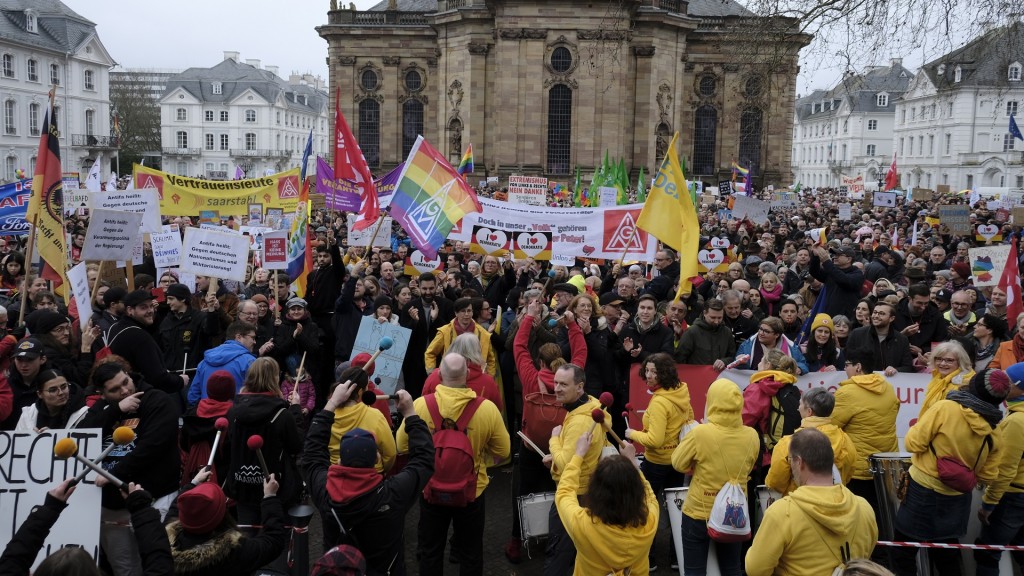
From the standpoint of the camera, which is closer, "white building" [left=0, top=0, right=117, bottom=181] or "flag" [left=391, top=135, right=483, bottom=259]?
"flag" [left=391, top=135, right=483, bottom=259]

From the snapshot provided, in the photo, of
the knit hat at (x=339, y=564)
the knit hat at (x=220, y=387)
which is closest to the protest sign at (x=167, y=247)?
the knit hat at (x=220, y=387)

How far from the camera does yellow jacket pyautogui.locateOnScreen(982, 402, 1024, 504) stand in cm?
549

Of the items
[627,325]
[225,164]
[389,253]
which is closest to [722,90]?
[389,253]

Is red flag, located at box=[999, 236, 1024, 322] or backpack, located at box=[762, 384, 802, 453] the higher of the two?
red flag, located at box=[999, 236, 1024, 322]

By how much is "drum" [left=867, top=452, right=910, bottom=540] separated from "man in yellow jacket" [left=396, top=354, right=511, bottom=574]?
109 inches

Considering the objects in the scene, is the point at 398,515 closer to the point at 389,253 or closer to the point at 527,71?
the point at 389,253

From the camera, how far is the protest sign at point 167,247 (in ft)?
39.0

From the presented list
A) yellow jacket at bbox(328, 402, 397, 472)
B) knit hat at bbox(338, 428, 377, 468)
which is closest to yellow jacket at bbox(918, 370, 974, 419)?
yellow jacket at bbox(328, 402, 397, 472)

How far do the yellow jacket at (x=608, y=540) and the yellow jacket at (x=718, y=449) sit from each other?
1.02 meters

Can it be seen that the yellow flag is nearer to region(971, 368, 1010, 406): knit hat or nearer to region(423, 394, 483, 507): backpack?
region(971, 368, 1010, 406): knit hat

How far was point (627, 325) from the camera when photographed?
8.68m

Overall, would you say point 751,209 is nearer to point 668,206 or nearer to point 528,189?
point 528,189

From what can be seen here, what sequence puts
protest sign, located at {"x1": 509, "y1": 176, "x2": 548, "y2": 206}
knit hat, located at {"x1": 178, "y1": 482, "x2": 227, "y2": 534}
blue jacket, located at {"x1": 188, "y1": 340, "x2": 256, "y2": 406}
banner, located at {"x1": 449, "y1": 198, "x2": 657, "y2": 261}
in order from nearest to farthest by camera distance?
1. knit hat, located at {"x1": 178, "y1": 482, "x2": 227, "y2": 534}
2. blue jacket, located at {"x1": 188, "y1": 340, "x2": 256, "y2": 406}
3. banner, located at {"x1": 449, "y1": 198, "x2": 657, "y2": 261}
4. protest sign, located at {"x1": 509, "y1": 176, "x2": 548, "y2": 206}

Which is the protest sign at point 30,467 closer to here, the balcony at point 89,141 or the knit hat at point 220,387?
the knit hat at point 220,387
